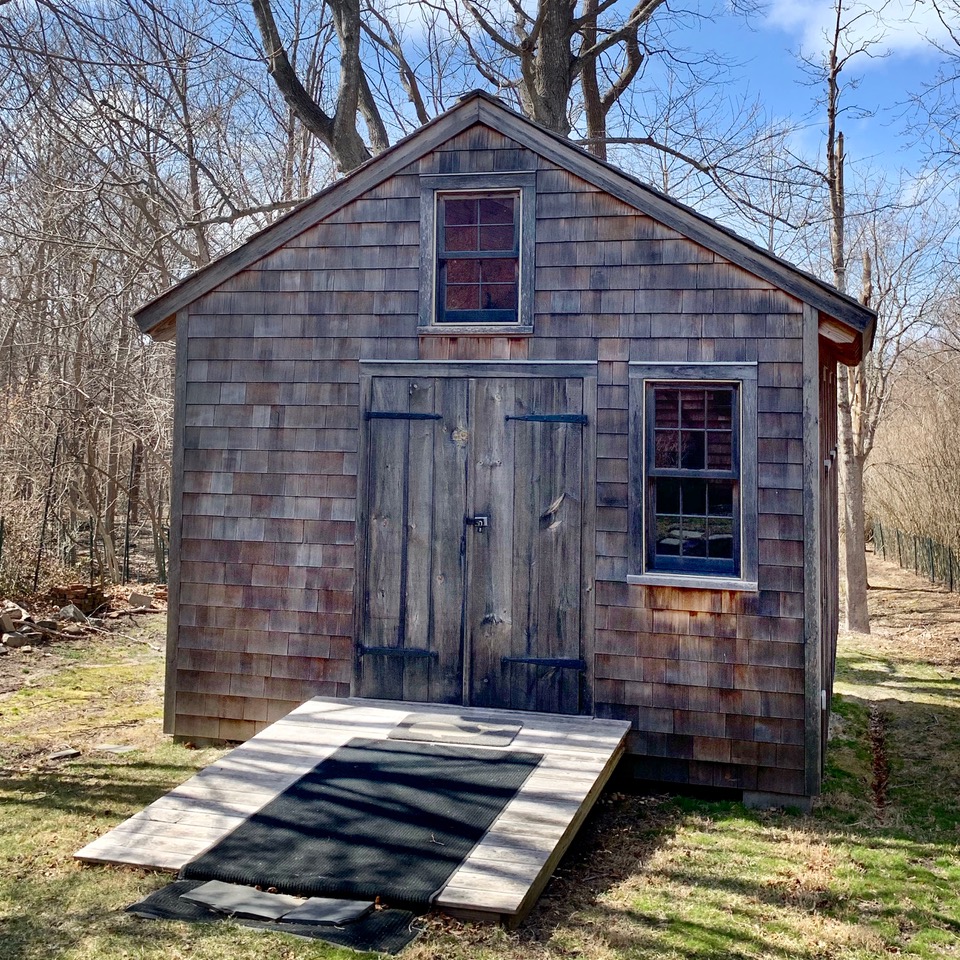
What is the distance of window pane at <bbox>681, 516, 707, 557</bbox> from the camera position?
7273mm

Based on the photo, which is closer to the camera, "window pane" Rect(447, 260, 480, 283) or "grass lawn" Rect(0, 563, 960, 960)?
"grass lawn" Rect(0, 563, 960, 960)

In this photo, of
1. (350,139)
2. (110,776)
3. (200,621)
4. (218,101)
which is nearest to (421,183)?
(200,621)

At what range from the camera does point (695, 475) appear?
7.20 m

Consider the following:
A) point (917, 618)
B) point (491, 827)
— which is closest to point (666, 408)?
point (491, 827)

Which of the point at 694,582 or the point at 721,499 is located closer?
the point at 694,582

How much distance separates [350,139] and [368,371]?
755 cm

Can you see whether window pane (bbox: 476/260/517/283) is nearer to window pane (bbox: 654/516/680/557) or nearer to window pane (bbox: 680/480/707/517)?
window pane (bbox: 680/480/707/517)

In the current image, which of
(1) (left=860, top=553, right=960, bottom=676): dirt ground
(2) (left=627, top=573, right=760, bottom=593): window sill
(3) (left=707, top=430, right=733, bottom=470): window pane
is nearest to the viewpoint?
(2) (left=627, top=573, right=760, bottom=593): window sill

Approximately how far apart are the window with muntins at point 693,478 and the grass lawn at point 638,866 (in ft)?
5.94

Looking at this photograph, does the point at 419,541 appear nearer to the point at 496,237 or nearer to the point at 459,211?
the point at 496,237

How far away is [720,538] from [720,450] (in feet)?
2.17

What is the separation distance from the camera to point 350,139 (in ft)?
46.1

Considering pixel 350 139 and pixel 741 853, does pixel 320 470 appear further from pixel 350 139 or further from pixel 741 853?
pixel 350 139

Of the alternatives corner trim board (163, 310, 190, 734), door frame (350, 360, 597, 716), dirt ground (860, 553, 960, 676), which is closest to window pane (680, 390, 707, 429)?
door frame (350, 360, 597, 716)
